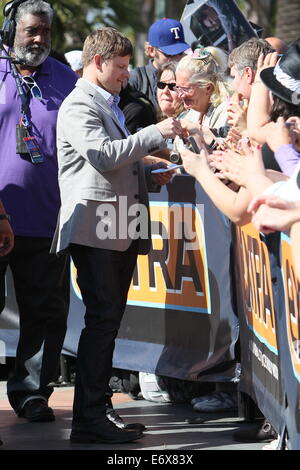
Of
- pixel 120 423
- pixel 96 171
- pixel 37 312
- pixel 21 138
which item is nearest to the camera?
pixel 96 171

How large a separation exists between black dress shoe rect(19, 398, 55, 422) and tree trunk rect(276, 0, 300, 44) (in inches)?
563

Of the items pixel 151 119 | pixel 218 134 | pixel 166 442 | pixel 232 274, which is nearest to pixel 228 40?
pixel 151 119

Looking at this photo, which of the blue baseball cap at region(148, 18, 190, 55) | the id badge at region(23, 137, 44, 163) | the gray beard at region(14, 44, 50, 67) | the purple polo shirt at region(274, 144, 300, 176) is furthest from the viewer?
the blue baseball cap at region(148, 18, 190, 55)

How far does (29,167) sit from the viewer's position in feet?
21.7

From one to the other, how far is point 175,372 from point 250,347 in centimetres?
100

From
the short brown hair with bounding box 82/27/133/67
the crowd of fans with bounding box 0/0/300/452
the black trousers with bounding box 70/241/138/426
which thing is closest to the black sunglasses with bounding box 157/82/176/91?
the crowd of fans with bounding box 0/0/300/452

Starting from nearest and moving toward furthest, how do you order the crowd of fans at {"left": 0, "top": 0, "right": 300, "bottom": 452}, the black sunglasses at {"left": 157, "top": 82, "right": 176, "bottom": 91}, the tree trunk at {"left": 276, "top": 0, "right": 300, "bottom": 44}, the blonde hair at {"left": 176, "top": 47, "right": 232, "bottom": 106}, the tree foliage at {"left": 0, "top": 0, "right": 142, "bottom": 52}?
the crowd of fans at {"left": 0, "top": 0, "right": 300, "bottom": 452} → the blonde hair at {"left": 176, "top": 47, "right": 232, "bottom": 106} → the black sunglasses at {"left": 157, "top": 82, "right": 176, "bottom": 91} → the tree foliage at {"left": 0, "top": 0, "right": 142, "bottom": 52} → the tree trunk at {"left": 276, "top": 0, "right": 300, "bottom": 44}

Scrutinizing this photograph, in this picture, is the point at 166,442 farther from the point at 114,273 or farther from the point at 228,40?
the point at 228,40

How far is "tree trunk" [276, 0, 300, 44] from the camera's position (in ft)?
65.5

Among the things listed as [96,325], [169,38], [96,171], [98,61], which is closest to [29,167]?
[96,171]

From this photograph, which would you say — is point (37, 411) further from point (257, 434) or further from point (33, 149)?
point (33, 149)

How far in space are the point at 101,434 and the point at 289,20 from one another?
50.4ft

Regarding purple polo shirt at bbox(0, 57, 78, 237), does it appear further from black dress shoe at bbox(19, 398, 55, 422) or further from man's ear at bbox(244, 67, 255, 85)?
man's ear at bbox(244, 67, 255, 85)

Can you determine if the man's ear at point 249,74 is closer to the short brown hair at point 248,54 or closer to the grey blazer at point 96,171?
the short brown hair at point 248,54
